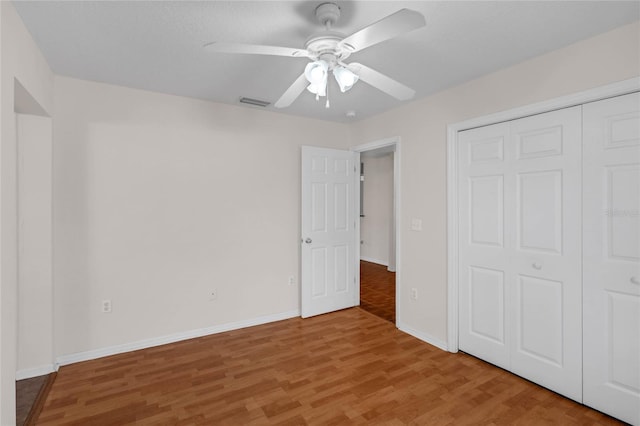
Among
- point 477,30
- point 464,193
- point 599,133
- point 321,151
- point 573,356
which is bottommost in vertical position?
point 573,356

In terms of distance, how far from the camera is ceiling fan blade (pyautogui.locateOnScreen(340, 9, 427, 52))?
1240 millimetres

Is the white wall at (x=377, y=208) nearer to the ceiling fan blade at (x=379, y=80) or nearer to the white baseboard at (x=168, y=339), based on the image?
the white baseboard at (x=168, y=339)

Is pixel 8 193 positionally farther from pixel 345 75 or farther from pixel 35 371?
pixel 345 75

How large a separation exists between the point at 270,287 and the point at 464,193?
233 cm

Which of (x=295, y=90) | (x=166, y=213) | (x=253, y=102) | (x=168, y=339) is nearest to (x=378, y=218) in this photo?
(x=253, y=102)

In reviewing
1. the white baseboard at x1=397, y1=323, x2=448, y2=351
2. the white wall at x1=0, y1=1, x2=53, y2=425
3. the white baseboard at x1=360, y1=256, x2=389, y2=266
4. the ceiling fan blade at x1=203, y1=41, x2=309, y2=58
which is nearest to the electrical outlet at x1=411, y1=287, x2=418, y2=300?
the white baseboard at x1=397, y1=323, x2=448, y2=351

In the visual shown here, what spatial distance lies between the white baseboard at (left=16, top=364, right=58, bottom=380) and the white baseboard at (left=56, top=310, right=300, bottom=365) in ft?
0.41

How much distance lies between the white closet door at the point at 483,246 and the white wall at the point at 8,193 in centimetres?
318

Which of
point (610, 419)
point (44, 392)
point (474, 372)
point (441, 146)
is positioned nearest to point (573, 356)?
point (610, 419)

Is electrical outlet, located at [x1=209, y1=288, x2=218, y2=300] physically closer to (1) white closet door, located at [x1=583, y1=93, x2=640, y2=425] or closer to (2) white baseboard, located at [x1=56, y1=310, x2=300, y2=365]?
(2) white baseboard, located at [x1=56, y1=310, x2=300, y2=365]

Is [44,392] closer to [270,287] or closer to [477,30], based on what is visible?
[270,287]

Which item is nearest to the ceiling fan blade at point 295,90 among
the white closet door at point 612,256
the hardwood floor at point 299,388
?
the white closet door at point 612,256

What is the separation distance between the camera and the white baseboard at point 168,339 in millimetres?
2773

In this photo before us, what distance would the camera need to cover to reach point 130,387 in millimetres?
2389
